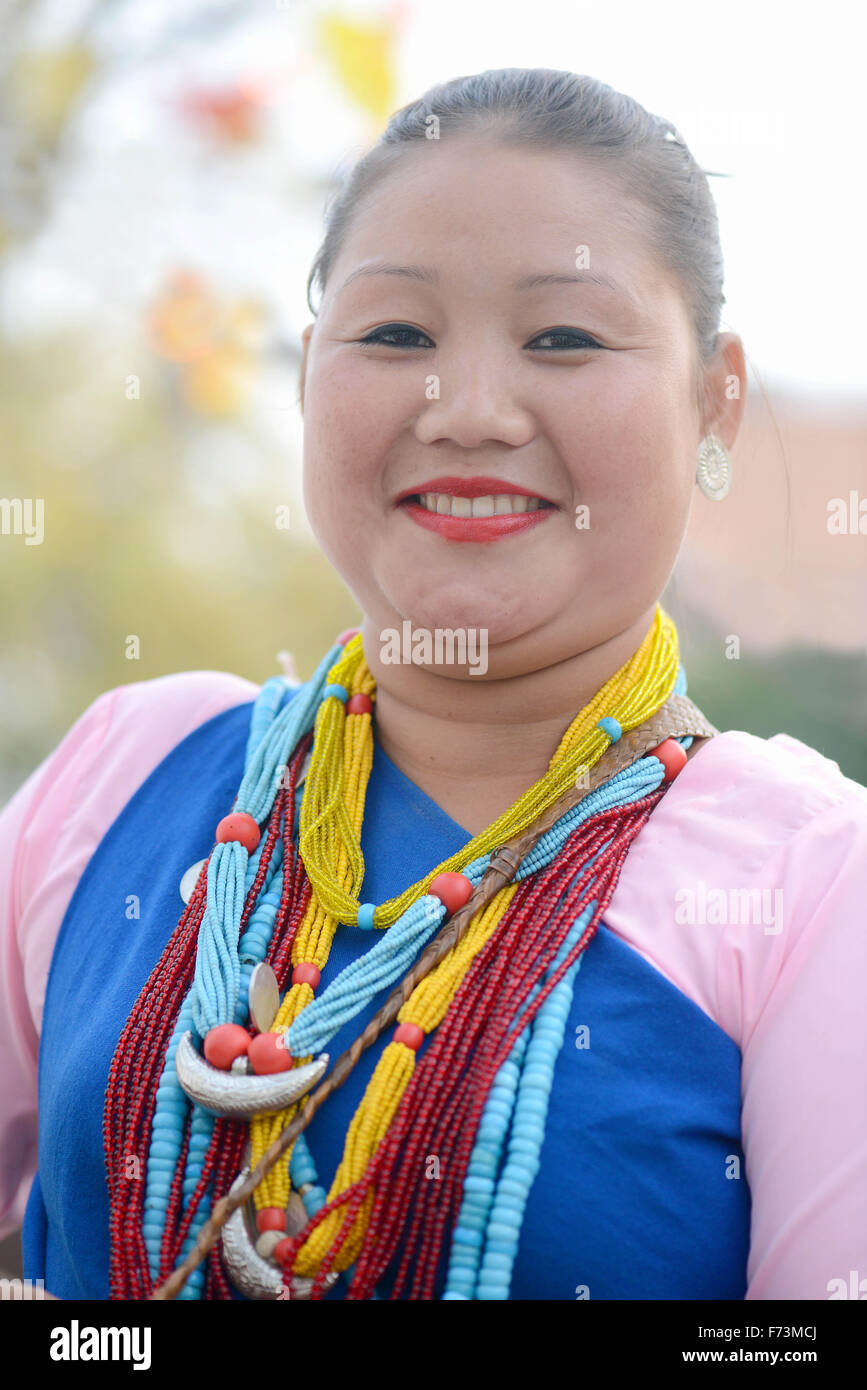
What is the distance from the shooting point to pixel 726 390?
1525 mm

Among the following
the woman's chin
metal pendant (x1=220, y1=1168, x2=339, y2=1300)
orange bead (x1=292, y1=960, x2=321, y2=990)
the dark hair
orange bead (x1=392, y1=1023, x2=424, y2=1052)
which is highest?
the dark hair

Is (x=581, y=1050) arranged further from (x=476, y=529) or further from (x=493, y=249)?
(x=493, y=249)

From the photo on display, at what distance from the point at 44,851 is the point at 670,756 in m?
0.84

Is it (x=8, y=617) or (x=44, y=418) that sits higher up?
(x=44, y=418)

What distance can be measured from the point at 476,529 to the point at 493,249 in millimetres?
294

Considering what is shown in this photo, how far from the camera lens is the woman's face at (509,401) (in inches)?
50.8

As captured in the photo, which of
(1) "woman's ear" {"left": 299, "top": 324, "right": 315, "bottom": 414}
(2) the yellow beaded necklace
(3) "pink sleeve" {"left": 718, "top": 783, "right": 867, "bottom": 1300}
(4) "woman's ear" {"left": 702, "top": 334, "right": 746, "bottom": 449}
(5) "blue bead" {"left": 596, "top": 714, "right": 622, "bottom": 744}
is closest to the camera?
(3) "pink sleeve" {"left": 718, "top": 783, "right": 867, "bottom": 1300}

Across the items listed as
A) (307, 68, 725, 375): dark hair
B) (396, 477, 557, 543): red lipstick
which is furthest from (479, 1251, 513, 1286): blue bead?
(307, 68, 725, 375): dark hair

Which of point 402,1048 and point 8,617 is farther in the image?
point 8,617

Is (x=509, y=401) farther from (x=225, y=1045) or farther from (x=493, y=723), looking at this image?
(x=225, y=1045)

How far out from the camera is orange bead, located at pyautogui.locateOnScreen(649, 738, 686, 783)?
1.39 metres

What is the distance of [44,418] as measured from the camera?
422 centimetres

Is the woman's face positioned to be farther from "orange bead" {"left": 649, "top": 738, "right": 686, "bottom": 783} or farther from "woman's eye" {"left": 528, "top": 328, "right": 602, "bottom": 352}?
"orange bead" {"left": 649, "top": 738, "right": 686, "bottom": 783}
